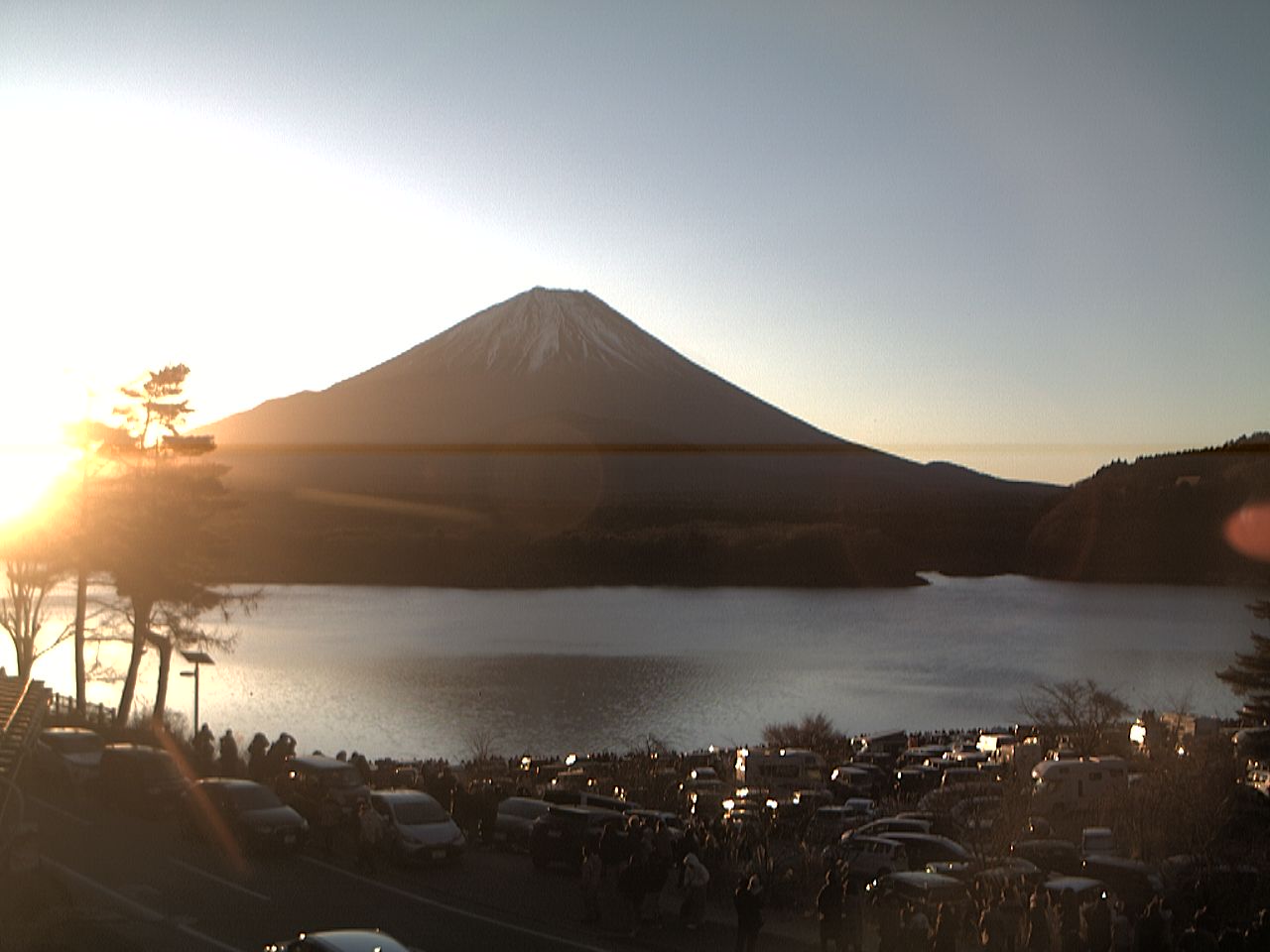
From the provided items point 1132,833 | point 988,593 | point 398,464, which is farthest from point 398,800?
point 398,464

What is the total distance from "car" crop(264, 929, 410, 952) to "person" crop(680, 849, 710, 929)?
2687mm

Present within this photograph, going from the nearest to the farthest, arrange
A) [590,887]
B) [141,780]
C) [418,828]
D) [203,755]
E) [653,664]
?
[590,887] → [418,828] → [141,780] → [203,755] → [653,664]

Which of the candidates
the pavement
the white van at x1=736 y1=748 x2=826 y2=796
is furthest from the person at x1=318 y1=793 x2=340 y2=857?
the white van at x1=736 y1=748 x2=826 y2=796

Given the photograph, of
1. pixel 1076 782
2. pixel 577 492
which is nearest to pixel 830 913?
pixel 1076 782

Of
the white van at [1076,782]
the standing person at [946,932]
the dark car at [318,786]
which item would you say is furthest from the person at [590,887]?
the white van at [1076,782]

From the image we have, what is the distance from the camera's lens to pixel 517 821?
11.6 m

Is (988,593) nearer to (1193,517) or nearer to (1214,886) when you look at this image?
(1193,517)

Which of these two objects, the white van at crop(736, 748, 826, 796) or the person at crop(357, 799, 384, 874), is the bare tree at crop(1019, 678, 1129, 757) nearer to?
the white van at crop(736, 748, 826, 796)

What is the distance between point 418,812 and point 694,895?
3037mm

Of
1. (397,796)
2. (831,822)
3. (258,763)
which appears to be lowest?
(831,822)

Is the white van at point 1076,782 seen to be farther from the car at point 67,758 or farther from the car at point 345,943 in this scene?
the car at point 345,943

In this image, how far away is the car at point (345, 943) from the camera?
6141mm

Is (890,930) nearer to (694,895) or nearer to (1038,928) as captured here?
(1038,928)

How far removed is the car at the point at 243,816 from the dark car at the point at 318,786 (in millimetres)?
657
